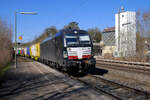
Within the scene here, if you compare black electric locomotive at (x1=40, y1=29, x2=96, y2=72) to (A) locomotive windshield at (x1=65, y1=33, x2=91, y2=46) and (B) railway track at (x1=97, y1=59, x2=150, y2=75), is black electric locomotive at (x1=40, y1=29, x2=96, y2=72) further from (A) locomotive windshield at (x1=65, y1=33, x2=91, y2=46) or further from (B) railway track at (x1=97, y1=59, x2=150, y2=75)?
(B) railway track at (x1=97, y1=59, x2=150, y2=75)

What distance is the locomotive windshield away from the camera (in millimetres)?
12188

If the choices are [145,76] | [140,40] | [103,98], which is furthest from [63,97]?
[140,40]

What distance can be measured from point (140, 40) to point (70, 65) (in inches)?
605

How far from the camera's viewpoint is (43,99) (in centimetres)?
683

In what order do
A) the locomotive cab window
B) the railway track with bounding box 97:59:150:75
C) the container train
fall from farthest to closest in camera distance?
the railway track with bounding box 97:59:150:75, the locomotive cab window, the container train

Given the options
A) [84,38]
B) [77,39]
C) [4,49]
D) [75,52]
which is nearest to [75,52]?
[75,52]

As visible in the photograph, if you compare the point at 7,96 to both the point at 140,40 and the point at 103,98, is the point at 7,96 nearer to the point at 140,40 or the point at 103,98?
the point at 103,98

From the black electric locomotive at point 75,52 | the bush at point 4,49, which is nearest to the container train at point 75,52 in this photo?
the black electric locomotive at point 75,52

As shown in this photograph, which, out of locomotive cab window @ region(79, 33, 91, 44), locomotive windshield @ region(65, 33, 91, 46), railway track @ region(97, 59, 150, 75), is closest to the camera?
locomotive windshield @ region(65, 33, 91, 46)

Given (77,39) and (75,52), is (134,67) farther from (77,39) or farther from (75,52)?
(75,52)

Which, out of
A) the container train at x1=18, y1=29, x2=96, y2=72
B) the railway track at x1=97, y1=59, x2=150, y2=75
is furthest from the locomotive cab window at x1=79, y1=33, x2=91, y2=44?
the railway track at x1=97, y1=59, x2=150, y2=75

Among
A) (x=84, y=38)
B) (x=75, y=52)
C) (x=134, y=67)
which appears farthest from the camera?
(x=134, y=67)

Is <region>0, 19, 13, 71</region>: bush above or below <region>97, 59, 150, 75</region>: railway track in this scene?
above

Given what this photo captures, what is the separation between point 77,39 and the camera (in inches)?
492
